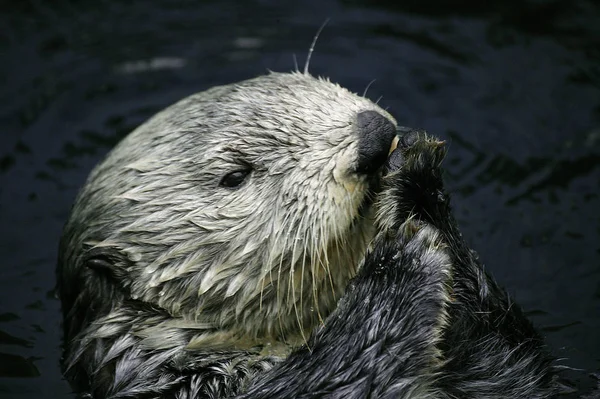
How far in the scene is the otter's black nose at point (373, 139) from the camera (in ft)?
13.0

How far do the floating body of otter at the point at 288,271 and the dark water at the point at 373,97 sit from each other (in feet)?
2.77

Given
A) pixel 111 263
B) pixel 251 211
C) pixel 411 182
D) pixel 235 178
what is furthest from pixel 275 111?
pixel 111 263

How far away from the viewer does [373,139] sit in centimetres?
398

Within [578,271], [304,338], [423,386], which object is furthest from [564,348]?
[304,338]

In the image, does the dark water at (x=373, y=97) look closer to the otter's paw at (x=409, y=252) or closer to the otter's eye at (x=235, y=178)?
the otter's paw at (x=409, y=252)

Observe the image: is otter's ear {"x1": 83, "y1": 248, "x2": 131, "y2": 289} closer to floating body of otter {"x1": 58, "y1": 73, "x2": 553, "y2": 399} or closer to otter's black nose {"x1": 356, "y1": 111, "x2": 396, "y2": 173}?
floating body of otter {"x1": 58, "y1": 73, "x2": 553, "y2": 399}

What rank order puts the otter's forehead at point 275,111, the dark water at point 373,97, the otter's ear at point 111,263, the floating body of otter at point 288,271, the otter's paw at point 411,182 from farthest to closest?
the dark water at point 373,97
the otter's ear at point 111,263
the otter's forehead at point 275,111
the otter's paw at point 411,182
the floating body of otter at point 288,271

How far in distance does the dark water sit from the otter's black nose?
174cm

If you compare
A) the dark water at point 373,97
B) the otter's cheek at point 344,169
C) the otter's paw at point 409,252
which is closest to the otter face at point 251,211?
the otter's cheek at point 344,169

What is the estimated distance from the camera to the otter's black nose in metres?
3.97

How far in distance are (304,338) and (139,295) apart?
2.76 ft

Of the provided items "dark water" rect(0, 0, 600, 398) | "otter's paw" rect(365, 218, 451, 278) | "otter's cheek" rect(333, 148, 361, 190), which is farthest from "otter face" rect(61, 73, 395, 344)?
"dark water" rect(0, 0, 600, 398)

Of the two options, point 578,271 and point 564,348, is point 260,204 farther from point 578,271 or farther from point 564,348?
point 578,271

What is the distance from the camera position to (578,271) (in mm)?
5438
